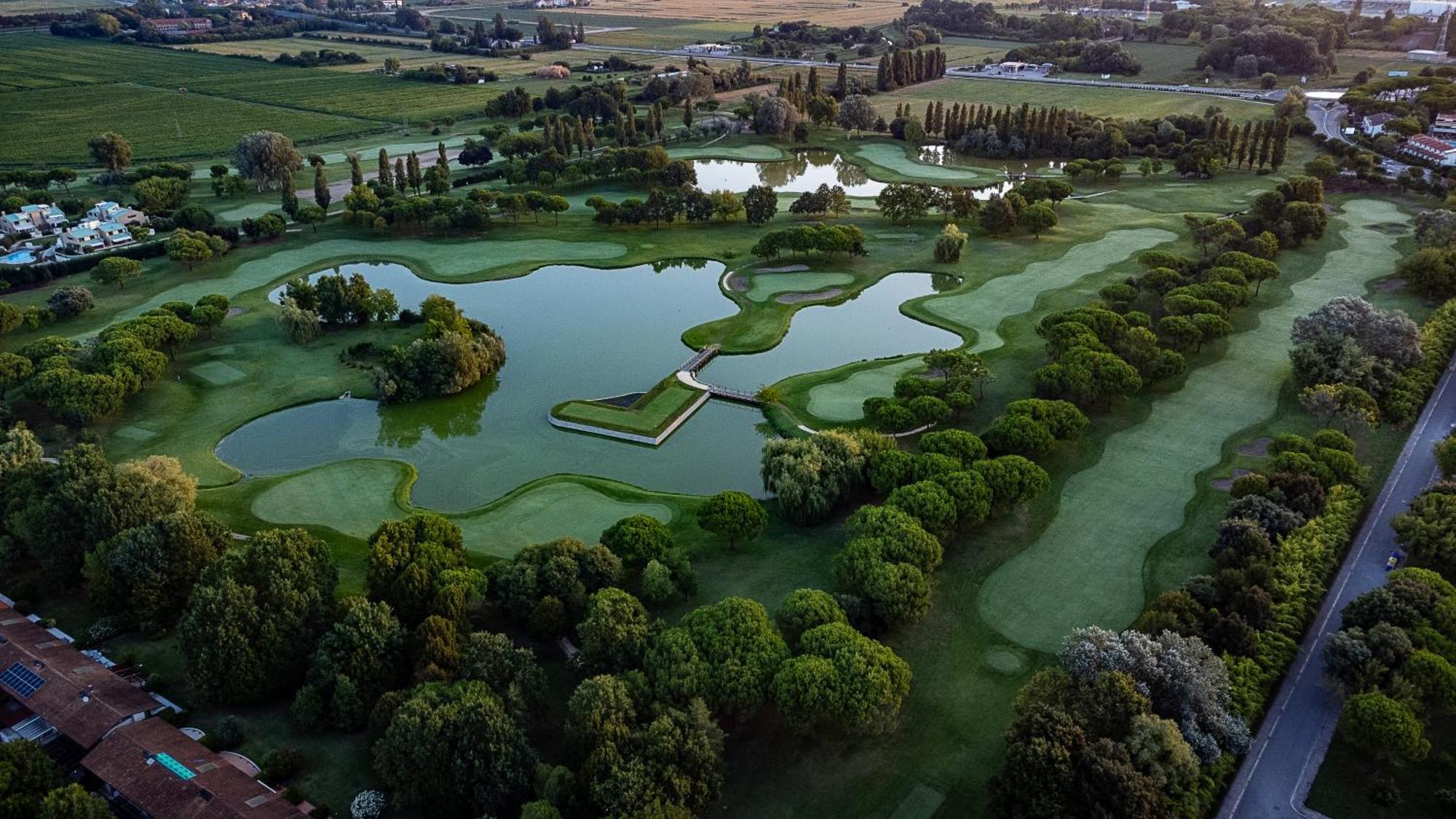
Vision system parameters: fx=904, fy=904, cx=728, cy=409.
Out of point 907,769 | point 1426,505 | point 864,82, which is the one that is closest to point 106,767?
point 907,769

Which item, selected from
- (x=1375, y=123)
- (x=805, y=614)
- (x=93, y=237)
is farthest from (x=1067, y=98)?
(x=93, y=237)

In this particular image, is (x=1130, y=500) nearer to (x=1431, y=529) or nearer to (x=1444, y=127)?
(x=1431, y=529)

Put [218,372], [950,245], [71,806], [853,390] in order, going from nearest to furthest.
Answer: [71,806] → [853,390] → [218,372] → [950,245]

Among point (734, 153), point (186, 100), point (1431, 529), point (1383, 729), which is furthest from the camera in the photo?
point (186, 100)

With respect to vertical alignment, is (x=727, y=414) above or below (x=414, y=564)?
below

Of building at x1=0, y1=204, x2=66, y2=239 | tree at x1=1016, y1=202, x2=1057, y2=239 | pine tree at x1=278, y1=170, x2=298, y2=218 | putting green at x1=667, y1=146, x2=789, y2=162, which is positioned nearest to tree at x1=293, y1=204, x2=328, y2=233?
pine tree at x1=278, y1=170, x2=298, y2=218

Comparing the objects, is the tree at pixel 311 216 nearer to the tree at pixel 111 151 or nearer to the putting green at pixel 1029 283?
the tree at pixel 111 151

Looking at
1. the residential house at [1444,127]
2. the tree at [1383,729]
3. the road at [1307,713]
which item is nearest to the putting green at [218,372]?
the road at [1307,713]
